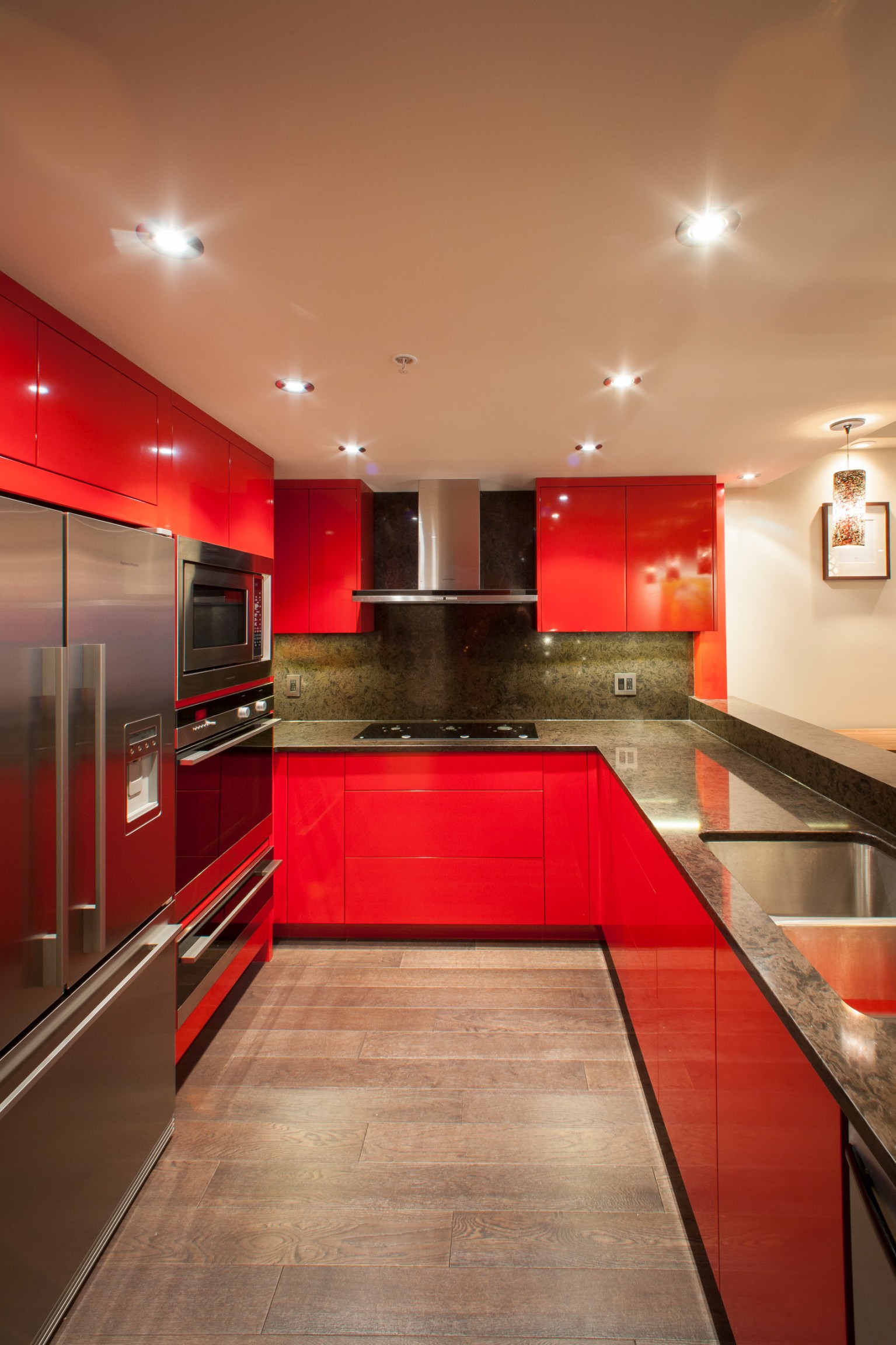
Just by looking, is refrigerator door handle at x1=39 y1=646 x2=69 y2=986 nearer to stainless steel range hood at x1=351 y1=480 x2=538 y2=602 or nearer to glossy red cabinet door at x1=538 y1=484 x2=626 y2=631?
stainless steel range hood at x1=351 y1=480 x2=538 y2=602

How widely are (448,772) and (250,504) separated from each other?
1.43m

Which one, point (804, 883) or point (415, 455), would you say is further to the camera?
point (415, 455)

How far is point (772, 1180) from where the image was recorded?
972mm

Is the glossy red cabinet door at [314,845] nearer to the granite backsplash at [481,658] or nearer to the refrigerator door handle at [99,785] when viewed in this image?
the granite backsplash at [481,658]

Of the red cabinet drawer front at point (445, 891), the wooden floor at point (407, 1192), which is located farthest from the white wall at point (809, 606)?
the wooden floor at point (407, 1192)

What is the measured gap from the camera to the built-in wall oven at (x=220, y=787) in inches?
76.5

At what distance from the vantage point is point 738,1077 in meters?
1.12

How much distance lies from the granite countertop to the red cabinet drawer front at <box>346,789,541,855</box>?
0.22 meters

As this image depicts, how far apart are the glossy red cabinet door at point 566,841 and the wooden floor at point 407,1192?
0.48 metres

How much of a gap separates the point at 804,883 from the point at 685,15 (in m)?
1.73

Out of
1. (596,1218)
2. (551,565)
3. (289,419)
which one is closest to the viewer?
(596,1218)

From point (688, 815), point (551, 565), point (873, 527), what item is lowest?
point (688, 815)

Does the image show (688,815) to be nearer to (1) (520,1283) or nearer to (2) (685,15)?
(1) (520,1283)

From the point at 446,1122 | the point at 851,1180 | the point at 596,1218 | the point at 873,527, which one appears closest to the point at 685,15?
the point at 851,1180
